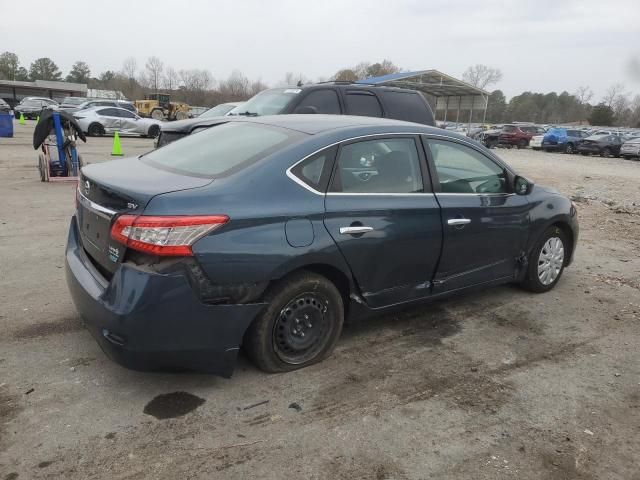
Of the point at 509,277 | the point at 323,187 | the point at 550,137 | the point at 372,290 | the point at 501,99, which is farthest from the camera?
the point at 501,99

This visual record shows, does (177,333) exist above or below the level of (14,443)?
above

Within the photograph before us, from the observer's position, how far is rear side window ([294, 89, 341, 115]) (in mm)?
8328

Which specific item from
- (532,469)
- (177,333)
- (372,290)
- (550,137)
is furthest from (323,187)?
(550,137)

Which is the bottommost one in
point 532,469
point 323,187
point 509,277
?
point 532,469

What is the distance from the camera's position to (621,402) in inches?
133

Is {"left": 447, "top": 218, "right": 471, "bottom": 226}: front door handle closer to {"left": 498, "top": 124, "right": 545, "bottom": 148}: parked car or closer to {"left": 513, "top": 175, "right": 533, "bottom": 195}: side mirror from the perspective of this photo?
{"left": 513, "top": 175, "right": 533, "bottom": 195}: side mirror

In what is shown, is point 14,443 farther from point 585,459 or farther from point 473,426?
point 585,459

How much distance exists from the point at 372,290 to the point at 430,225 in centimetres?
66

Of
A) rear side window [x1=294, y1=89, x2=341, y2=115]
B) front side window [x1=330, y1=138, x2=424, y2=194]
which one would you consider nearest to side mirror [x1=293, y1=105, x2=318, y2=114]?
rear side window [x1=294, y1=89, x2=341, y2=115]

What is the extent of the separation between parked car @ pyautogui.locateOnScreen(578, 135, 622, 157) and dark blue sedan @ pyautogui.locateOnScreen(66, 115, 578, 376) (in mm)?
28876

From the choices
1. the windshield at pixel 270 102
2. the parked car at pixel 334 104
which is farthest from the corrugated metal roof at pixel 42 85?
the parked car at pixel 334 104

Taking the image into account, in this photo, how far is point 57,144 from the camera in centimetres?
1013

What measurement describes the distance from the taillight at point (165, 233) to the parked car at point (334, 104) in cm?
532

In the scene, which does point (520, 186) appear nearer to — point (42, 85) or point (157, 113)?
point (157, 113)
